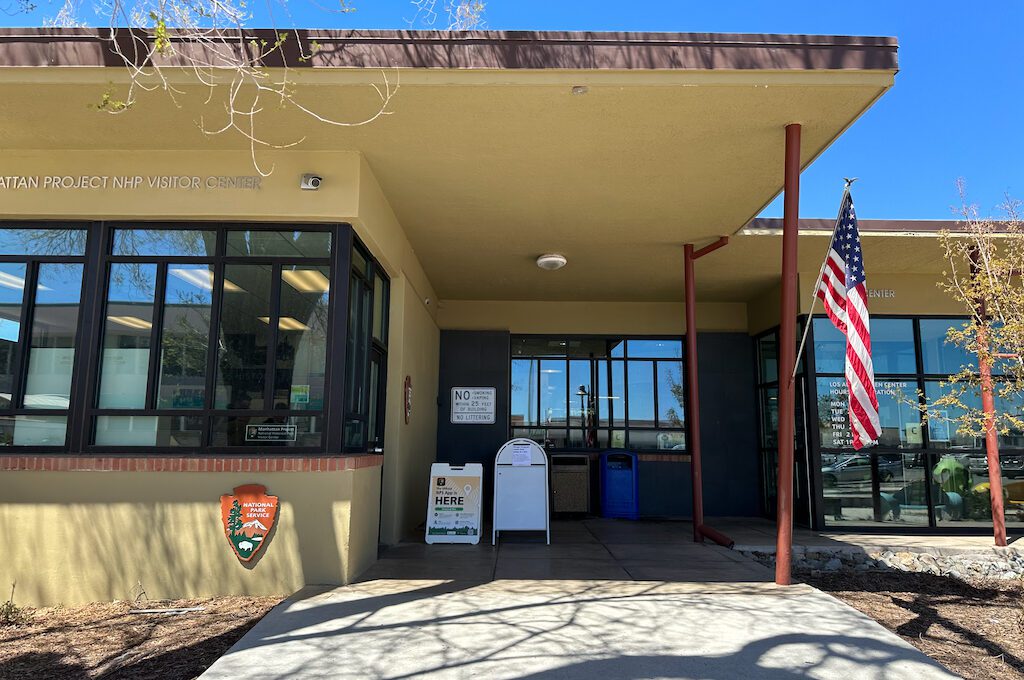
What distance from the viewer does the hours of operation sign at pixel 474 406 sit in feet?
36.8

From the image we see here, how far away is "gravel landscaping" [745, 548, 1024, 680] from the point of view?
4.55 meters

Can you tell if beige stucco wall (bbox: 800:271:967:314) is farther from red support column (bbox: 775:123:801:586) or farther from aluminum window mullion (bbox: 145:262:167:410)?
aluminum window mullion (bbox: 145:262:167:410)

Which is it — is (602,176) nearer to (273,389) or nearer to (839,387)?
(273,389)

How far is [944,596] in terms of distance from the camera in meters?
6.52

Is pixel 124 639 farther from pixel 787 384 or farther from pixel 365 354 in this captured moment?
pixel 787 384

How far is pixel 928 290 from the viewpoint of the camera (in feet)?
31.8

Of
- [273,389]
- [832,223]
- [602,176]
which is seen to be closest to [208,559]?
[273,389]

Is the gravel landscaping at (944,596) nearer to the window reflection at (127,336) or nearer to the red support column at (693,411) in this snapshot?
the red support column at (693,411)

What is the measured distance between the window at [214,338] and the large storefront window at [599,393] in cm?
612

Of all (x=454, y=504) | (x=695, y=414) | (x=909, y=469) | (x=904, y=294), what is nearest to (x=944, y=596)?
(x=695, y=414)

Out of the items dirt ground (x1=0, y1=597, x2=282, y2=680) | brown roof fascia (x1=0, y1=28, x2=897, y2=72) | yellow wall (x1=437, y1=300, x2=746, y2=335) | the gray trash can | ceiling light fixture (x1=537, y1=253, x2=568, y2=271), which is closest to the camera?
dirt ground (x1=0, y1=597, x2=282, y2=680)

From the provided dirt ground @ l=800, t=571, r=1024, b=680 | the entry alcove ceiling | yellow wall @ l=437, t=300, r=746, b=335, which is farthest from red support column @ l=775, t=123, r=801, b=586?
yellow wall @ l=437, t=300, r=746, b=335

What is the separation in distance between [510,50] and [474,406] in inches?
284

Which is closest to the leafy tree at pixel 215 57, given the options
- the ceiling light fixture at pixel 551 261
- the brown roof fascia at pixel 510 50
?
the brown roof fascia at pixel 510 50
